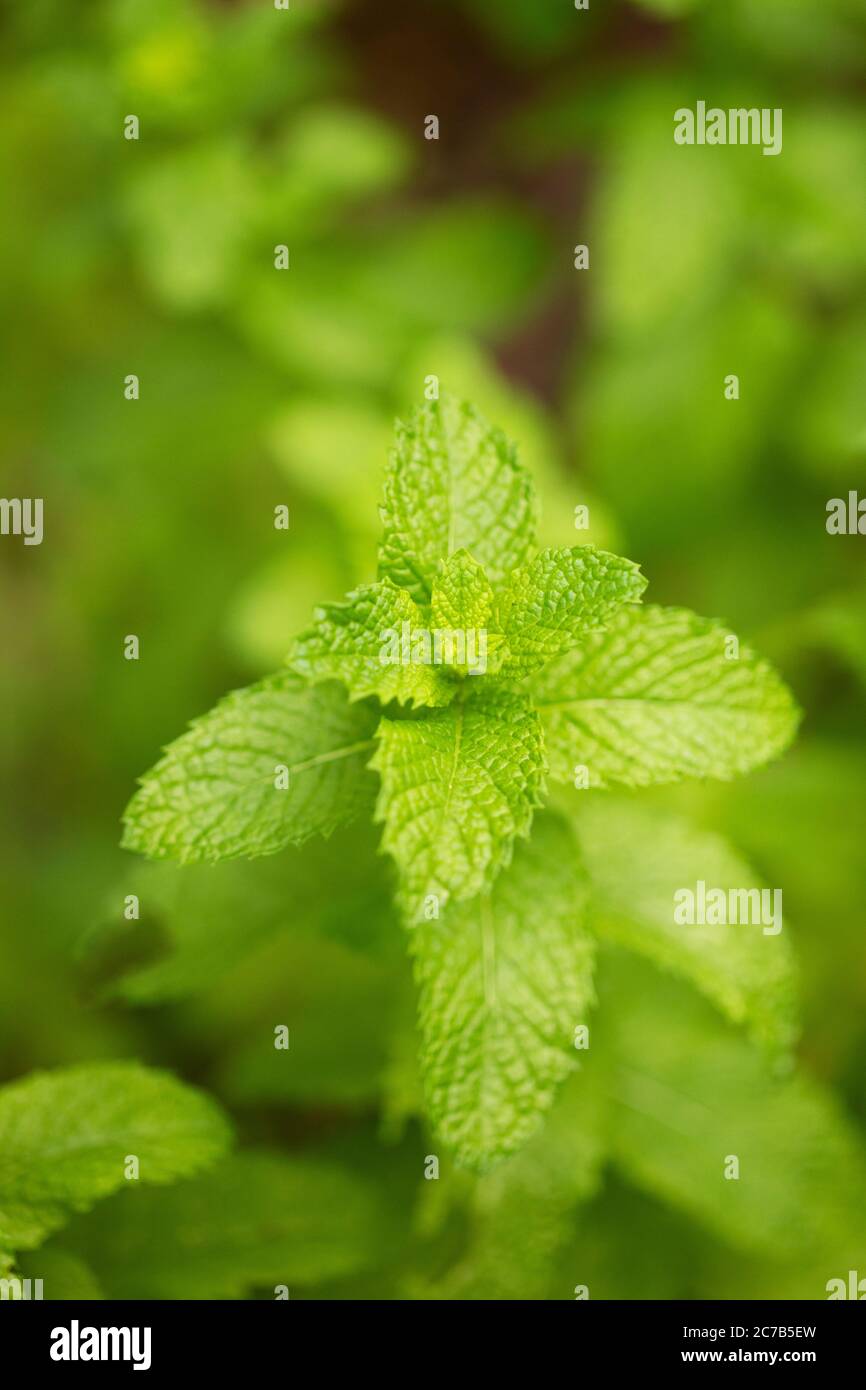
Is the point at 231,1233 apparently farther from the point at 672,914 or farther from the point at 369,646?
the point at 369,646

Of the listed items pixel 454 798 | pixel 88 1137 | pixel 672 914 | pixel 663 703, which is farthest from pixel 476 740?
pixel 88 1137

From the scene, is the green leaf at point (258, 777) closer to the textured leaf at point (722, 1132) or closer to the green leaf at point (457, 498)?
the green leaf at point (457, 498)

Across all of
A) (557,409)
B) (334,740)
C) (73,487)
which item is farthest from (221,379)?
(334,740)

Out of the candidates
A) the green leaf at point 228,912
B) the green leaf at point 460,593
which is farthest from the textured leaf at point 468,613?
the green leaf at point 228,912

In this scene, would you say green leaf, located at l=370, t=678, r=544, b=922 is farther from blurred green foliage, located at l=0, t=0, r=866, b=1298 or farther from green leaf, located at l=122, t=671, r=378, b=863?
blurred green foliage, located at l=0, t=0, r=866, b=1298

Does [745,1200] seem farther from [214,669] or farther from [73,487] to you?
[73,487]
